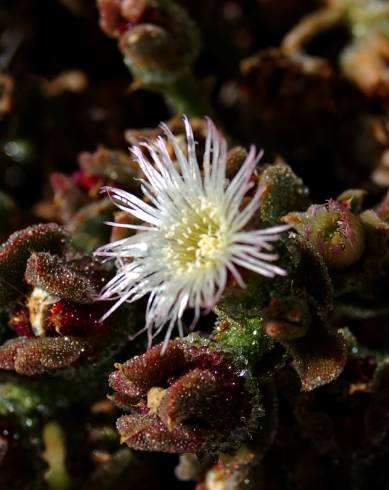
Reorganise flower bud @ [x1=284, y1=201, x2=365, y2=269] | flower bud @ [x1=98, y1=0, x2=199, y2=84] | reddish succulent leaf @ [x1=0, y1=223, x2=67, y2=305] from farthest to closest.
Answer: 1. flower bud @ [x1=98, y1=0, x2=199, y2=84]
2. reddish succulent leaf @ [x1=0, y1=223, x2=67, y2=305]
3. flower bud @ [x1=284, y1=201, x2=365, y2=269]

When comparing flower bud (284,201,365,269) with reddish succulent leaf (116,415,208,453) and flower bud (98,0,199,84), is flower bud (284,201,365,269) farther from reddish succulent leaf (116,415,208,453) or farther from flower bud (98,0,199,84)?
flower bud (98,0,199,84)

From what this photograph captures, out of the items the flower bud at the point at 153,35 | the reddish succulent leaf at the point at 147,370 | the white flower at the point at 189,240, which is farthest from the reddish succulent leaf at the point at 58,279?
the flower bud at the point at 153,35

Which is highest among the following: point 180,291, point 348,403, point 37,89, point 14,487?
point 37,89

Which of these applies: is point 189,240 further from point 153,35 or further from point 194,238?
point 153,35

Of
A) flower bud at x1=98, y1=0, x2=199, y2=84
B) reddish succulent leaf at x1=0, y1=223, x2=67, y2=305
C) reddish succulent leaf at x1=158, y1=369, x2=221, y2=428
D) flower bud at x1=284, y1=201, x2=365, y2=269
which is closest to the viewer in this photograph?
reddish succulent leaf at x1=158, y1=369, x2=221, y2=428

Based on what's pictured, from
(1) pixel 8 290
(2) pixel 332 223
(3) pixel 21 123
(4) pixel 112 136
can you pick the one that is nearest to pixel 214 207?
(2) pixel 332 223

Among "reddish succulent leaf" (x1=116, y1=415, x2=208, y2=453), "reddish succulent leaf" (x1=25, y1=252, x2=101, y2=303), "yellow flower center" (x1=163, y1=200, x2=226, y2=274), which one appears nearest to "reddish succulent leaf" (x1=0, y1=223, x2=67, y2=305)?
"reddish succulent leaf" (x1=25, y1=252, x2=101, y2=303)

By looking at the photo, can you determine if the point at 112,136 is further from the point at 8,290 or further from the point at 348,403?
the point at 348,403

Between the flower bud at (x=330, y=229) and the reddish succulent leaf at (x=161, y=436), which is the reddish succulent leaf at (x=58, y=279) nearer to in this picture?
the reddish succulent leaf at (x=161, y=436)
